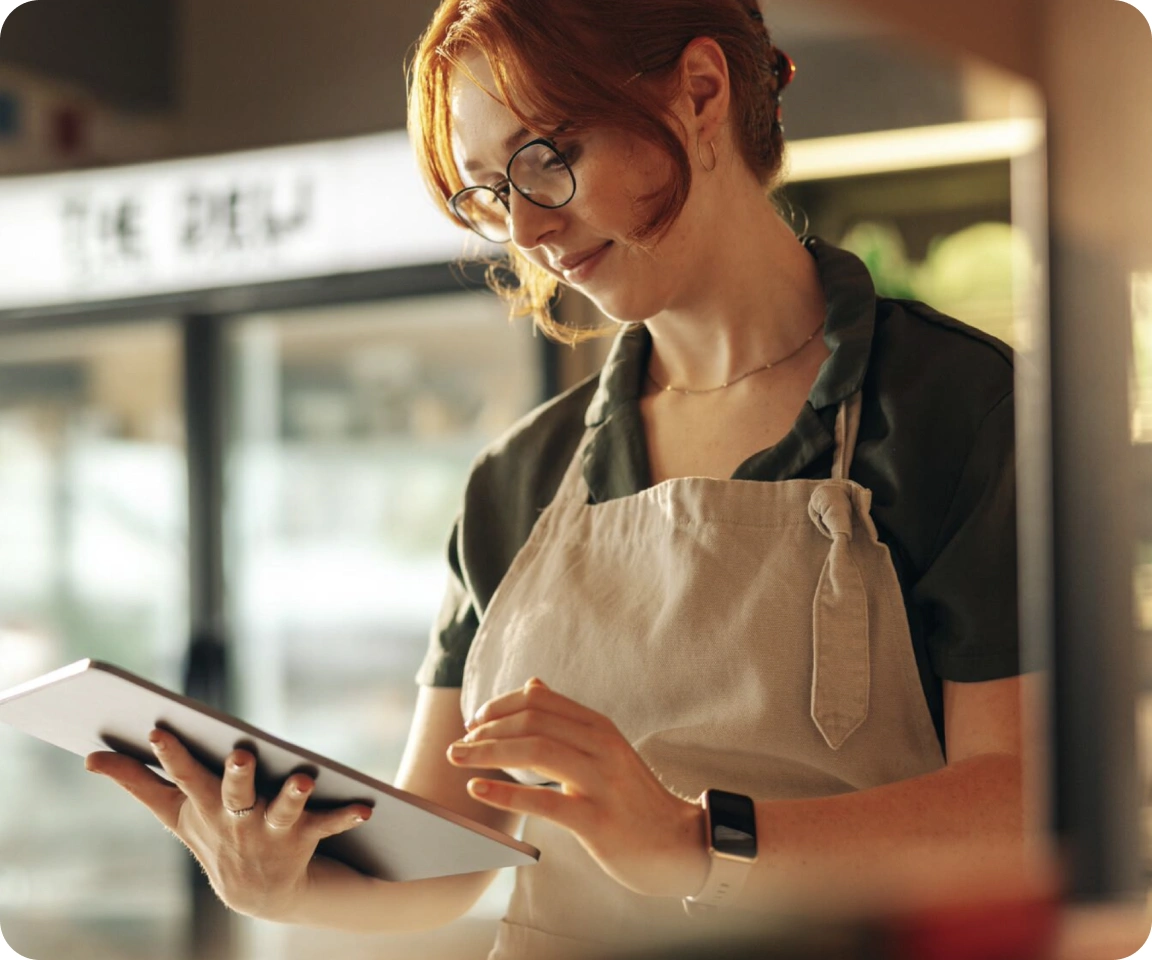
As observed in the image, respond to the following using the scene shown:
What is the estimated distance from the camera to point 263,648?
324 centimetres

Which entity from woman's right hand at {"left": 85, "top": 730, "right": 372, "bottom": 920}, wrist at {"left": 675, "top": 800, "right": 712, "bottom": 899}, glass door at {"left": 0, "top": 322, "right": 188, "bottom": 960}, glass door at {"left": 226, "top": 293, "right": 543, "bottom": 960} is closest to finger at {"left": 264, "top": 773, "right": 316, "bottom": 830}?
woman's right hand at {"left": 85, "top": 730, "right": 372, "bottom": 920}

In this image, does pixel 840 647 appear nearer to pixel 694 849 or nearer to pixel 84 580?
pixel 694 849

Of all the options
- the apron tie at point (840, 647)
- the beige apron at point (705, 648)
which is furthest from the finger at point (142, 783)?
the apron tie at point (840, 647)

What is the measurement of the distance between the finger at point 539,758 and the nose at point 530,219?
38cm

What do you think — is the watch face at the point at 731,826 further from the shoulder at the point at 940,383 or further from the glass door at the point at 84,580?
the glass door at the point at 84,580

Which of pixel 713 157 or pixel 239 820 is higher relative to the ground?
pixel 713 157

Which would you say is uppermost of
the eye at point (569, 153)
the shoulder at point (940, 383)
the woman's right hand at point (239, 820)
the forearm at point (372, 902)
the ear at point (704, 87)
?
the ear at point (704, 87)

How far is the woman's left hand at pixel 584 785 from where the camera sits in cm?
70

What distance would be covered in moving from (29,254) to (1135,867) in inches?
130

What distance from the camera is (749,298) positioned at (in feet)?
3.19

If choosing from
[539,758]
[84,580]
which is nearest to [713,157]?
[539,758]

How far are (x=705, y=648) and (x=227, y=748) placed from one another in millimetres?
337

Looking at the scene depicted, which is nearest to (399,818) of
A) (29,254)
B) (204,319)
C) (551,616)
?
(551,616)

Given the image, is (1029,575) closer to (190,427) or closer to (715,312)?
(715,312)
